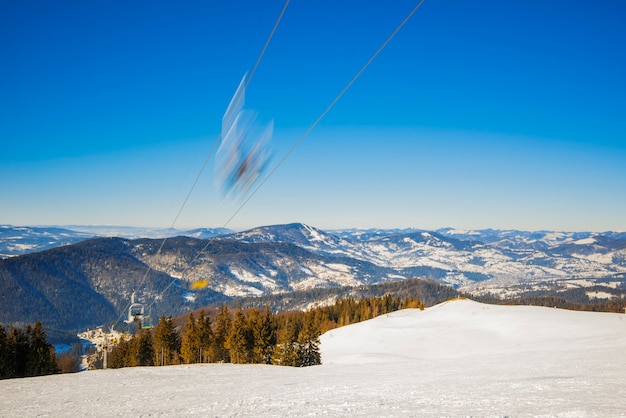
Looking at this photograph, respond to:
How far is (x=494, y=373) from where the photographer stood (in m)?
18.3

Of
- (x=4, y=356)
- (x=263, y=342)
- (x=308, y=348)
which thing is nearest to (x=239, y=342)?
(x=263, y=342)

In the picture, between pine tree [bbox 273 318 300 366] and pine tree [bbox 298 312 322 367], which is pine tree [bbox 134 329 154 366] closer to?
pine tree [bbox 273 318 300 366]

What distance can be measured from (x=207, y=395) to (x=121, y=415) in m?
3.85

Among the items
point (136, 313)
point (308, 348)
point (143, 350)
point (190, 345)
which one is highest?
point (136, 313)

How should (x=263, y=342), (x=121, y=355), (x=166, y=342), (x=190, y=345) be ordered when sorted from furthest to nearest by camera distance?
(x=121, y=355), (x=166, y=342), (x=190, y=345), (x=263, y=342)

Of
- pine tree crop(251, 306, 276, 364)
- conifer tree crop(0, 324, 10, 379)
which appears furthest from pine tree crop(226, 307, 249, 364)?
conifer tree crop(0, 324, 10, 379)

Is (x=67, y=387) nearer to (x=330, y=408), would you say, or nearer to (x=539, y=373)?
(x=330, y=408)

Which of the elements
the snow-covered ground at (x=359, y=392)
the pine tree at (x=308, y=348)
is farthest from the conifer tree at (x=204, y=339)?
the snow-covered ground at (x=359, y=392)

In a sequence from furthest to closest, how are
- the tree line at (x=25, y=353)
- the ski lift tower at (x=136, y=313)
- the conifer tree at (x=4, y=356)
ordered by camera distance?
the tree line at (x=25, y=353)
the conifer tree at (x=4, y=356)
the ski lift tower at (x=136, y=313)

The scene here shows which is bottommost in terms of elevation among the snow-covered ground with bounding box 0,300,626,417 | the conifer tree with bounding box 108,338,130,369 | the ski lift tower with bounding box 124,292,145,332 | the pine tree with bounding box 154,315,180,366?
the conifer tree with bounding box 108,338,130,369

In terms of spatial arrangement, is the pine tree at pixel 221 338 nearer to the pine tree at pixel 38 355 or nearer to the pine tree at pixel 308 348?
the pine tree at pixel 308 348

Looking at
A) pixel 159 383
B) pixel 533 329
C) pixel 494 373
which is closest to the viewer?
pixel 494 373

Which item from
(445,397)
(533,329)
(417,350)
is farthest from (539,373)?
(533,329)

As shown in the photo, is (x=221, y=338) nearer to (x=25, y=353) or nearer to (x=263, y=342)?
(x=263, y=342)
